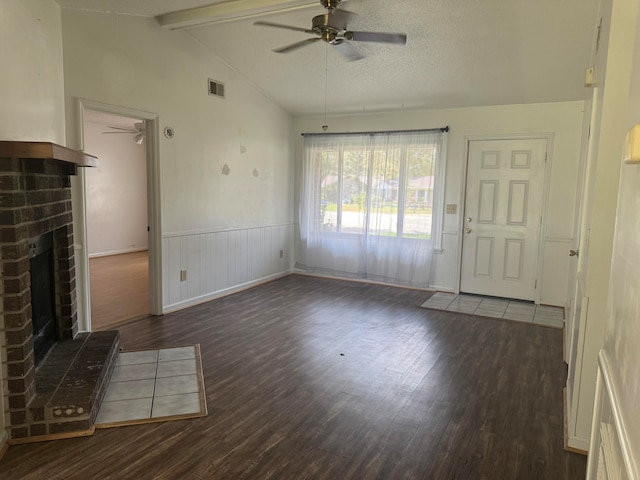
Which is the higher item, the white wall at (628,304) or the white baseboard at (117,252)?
the white wall at (628,304)

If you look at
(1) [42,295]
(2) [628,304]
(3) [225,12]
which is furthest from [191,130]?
(2) [628,304]

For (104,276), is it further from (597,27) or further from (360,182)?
(597,27)

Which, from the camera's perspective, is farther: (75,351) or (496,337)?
(496,337)

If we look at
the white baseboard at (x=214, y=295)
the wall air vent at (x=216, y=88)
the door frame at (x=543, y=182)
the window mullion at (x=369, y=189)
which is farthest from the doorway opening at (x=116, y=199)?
the door frame at (x=543, y=182)

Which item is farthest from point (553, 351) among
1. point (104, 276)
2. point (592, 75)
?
point (104, 276)

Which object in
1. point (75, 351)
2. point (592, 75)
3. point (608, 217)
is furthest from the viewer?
point (592, 75)

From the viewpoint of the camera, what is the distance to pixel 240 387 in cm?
295

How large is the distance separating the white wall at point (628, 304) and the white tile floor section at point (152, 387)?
7.38 ft

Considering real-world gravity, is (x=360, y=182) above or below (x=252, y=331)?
above

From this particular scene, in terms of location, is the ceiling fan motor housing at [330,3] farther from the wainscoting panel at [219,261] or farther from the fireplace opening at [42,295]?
the wainscoting panel at [219,261]

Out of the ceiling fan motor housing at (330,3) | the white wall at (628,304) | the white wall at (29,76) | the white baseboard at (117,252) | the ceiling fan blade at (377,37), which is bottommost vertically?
the white baseboard at (117,252)

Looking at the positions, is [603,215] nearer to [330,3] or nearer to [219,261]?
[330,3]

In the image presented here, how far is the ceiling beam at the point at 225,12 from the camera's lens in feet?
11.4

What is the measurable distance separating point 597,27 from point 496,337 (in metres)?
2.70
